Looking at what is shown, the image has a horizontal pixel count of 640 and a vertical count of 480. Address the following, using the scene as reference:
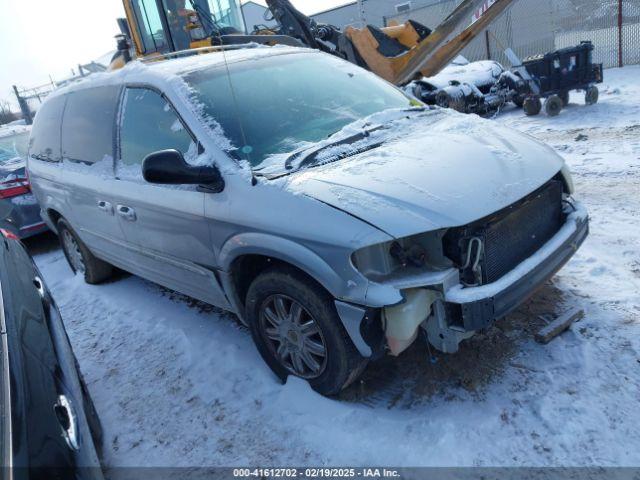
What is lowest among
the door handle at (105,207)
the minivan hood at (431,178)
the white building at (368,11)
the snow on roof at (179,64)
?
the door handle at (105,207)

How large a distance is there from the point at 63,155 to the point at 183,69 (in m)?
2.00

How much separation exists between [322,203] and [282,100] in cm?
117

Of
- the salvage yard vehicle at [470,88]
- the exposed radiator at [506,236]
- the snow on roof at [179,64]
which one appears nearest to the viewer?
the exposed radiator at [506,236]

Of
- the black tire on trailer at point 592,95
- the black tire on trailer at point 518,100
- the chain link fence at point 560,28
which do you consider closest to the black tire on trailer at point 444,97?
the black tire on trailer at point 518,100

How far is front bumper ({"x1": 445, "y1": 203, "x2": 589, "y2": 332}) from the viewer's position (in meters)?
2.27

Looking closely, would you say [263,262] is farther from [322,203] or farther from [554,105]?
[554,105]

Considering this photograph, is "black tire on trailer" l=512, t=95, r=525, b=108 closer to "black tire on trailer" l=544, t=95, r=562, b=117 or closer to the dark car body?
"black tire on trailer" l=544, t=95, r=562, b=117

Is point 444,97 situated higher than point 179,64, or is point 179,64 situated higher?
point 179,64

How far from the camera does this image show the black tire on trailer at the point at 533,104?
8922 mm

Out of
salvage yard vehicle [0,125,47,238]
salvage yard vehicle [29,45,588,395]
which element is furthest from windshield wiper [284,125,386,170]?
salvage yard vehicle [0,125,47,238]

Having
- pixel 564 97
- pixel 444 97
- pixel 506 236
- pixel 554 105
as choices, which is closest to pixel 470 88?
pixel 444 97

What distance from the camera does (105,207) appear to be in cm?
390

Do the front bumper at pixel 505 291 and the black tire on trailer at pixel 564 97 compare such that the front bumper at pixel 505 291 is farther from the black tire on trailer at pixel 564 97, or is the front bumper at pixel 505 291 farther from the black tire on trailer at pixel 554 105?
the black tire on trailer at pixel 564 97

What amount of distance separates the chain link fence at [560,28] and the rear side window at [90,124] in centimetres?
841
